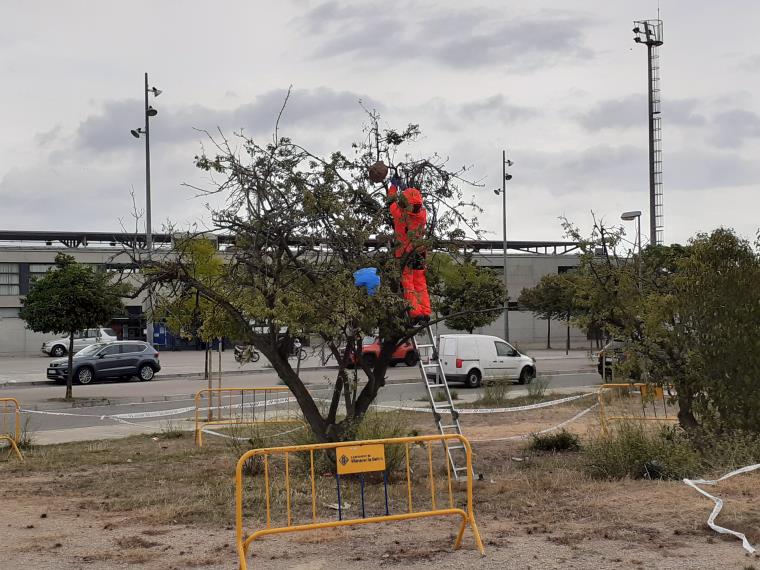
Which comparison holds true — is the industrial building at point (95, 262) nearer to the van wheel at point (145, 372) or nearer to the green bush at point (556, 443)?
the van wheel at point (145, 372)

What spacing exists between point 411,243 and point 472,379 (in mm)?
18015

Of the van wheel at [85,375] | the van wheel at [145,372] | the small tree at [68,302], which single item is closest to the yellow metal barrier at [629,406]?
the small tree at [68,302]

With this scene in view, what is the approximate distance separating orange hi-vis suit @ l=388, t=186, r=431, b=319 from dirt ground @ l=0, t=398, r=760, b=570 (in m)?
2.07

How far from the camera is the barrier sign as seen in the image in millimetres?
6961

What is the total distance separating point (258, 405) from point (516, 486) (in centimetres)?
1175

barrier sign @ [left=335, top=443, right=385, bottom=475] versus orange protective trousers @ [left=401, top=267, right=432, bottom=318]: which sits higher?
orange protective trousers @ [left=401, top=267, right=432, bottom=318]

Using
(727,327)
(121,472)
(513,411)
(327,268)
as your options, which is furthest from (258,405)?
(727,327)

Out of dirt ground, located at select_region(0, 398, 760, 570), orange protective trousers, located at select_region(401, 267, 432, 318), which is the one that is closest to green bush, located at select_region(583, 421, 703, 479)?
dirt ground, located at select_region(0, 398, 760, 570)

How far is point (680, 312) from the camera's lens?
10391mm

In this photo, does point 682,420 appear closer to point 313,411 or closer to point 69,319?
point 313,411

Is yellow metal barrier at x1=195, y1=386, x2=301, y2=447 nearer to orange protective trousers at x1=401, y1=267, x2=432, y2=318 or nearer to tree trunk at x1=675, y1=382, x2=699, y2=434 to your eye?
orange protective trousers at x1=401, y1=267, x2=432, y2=318

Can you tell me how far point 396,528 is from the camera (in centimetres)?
783

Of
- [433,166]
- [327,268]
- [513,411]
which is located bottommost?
[513,411]

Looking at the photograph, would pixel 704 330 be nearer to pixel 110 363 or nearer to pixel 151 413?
pixel 151 413
